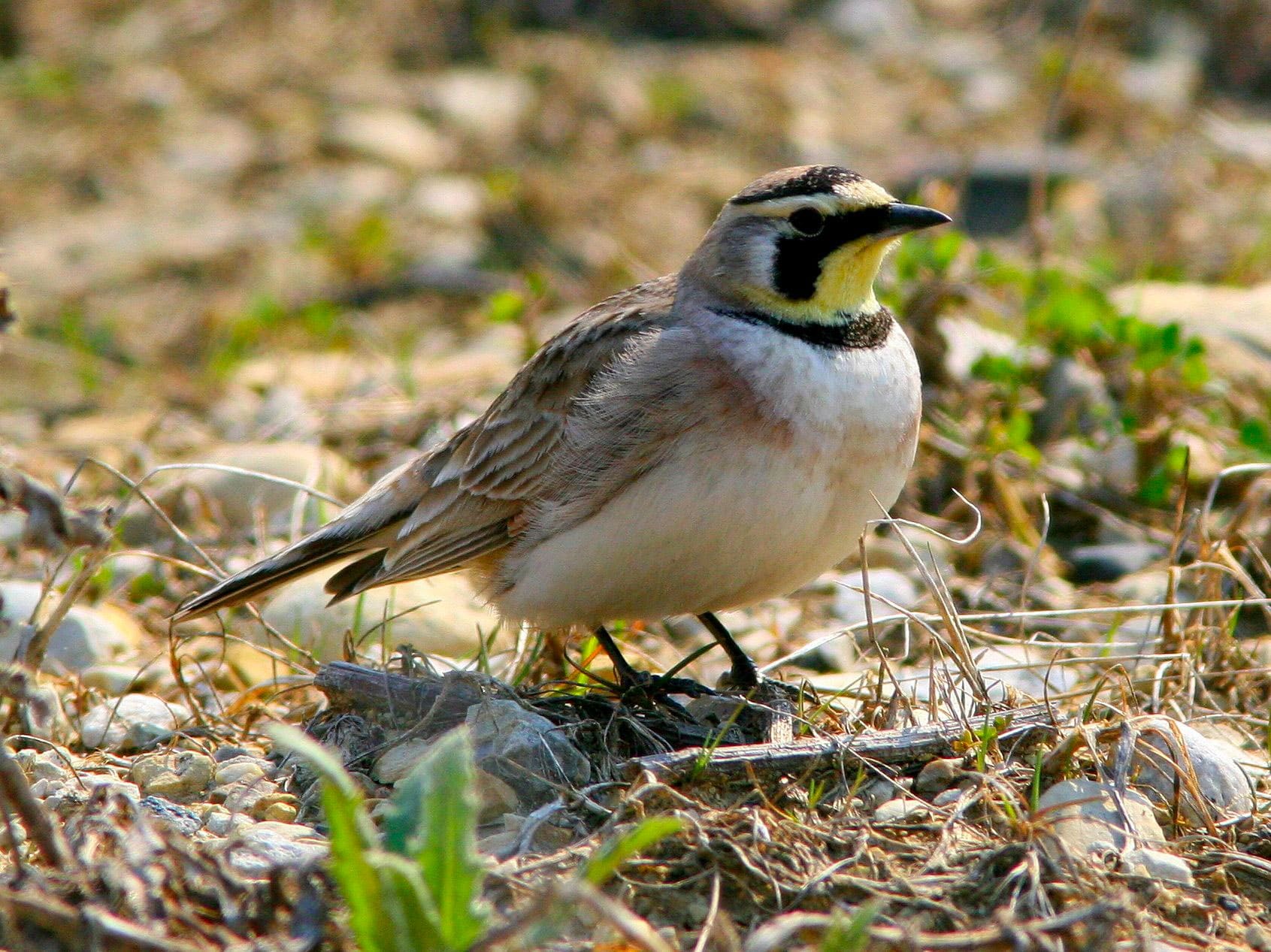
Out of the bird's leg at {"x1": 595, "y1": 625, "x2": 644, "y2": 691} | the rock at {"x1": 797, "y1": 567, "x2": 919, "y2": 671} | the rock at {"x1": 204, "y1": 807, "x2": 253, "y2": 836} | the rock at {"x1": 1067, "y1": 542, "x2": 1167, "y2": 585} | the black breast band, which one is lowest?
the rock at {"x1": 1067, "y1": 542, "x2": 1167, "y2": 585}

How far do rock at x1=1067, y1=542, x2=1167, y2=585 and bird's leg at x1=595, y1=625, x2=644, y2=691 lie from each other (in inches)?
79.7

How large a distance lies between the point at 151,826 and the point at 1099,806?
2.14m

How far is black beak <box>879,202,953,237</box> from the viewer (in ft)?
15.4

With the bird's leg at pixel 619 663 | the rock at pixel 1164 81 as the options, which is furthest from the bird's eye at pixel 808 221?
the rock at pixel 1164 81

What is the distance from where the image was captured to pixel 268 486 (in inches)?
257

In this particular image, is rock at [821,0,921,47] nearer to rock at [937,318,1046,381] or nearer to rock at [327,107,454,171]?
rock at [327,107,454,171]

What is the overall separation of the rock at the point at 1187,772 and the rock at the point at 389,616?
215 cm

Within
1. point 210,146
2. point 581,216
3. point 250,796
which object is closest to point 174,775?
point 250,796

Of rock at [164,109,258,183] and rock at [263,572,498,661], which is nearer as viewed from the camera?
rock at [263,572,498,661]

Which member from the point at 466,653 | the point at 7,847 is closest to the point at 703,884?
the point at 7,847

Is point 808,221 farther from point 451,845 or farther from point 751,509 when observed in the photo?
point 451,845

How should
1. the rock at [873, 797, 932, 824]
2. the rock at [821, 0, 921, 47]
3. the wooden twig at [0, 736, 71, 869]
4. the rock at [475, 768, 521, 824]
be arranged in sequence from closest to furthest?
the wooden twig at [0, 736, 71, 869] < the rock at [873, 797, 932, 824] < the rock at [475, 768, 521, 824] < the rock at [821, 0, 921, 47]

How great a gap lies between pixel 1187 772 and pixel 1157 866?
1.16 feet

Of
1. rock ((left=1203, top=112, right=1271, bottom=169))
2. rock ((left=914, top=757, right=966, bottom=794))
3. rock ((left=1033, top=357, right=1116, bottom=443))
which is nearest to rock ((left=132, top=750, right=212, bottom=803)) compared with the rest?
rock ((left=914, top=757, right=966, bottom=794))
